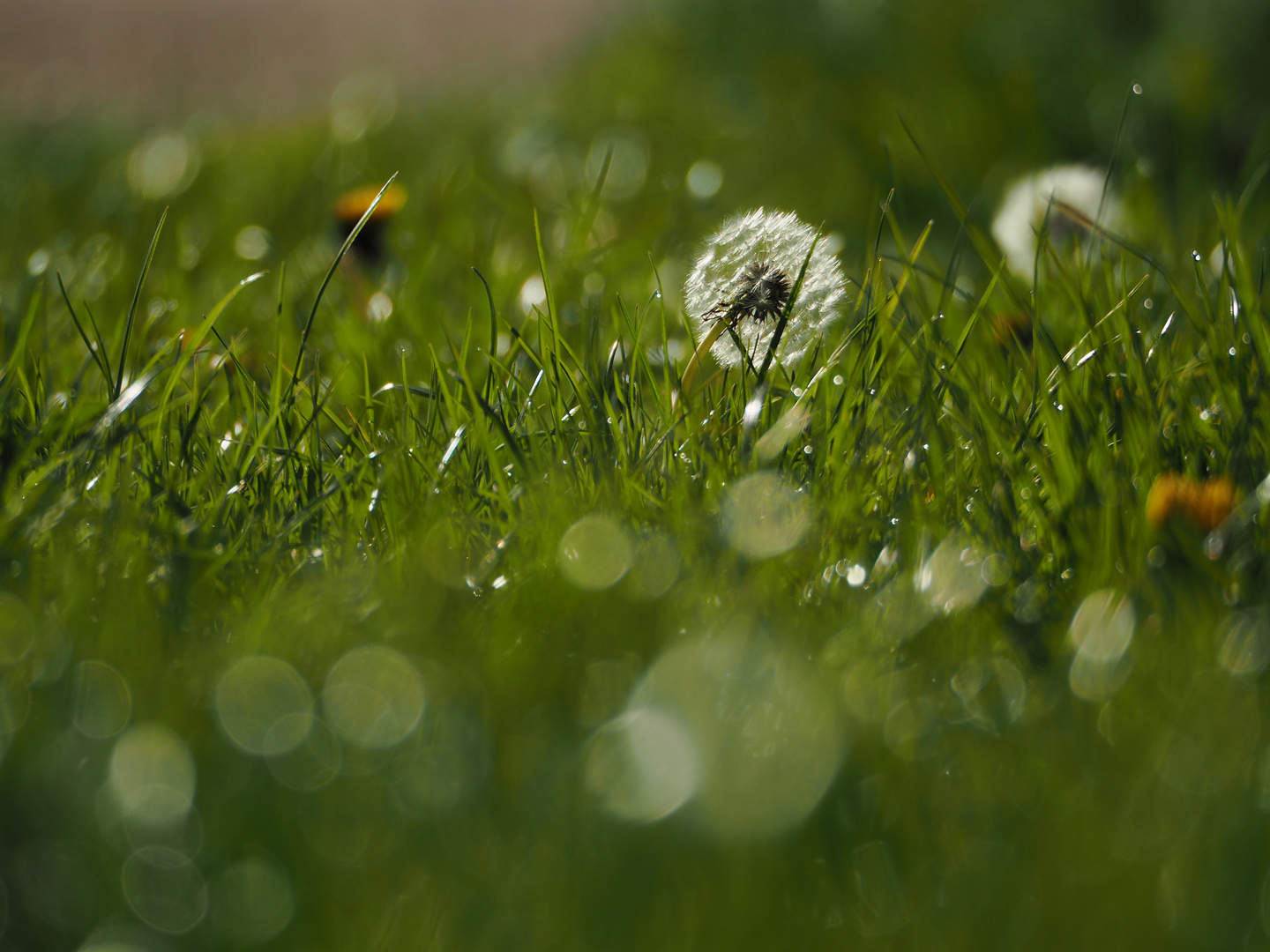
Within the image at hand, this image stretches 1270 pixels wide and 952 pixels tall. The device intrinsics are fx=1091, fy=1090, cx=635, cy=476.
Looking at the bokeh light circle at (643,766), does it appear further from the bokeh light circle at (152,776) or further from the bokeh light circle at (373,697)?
the bokeh light circle at (152,776)

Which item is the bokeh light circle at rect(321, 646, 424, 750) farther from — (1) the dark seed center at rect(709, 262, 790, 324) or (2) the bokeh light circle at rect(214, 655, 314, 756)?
(1) the dark seed center at rect(709, 262, 790, 324)

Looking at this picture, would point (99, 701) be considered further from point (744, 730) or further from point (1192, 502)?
point (1192, 502)

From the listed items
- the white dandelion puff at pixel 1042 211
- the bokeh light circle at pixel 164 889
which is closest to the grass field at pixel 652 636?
the bokeh light circle at pixel 164 889

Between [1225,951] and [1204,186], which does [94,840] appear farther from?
[1204,186]

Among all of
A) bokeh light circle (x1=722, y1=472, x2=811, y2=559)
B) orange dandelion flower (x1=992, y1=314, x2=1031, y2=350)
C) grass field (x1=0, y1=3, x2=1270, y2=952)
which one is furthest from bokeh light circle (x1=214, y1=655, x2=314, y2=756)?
orange dandelion flower (x1=992, y1=314, x2=1031, y2=350)

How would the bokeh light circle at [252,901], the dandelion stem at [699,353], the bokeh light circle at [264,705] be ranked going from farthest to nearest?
1. the dandelion stem at [699,353]
2. the bokeh light circle at [264,705]
3. the bokeh light circle at [252,901]

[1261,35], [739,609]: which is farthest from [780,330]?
[1261,35]
